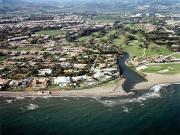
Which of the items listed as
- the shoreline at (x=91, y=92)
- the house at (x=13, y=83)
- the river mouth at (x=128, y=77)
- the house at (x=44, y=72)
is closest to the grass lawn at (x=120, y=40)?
the river mouth at (x=128, y=77)

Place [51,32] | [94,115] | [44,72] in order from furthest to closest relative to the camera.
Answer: [51,32]
[44,72]
[94,115]

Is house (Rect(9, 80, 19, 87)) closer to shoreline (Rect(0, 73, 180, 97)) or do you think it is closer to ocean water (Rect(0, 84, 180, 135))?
shoreline (Rect(0, 73, 180, 97))

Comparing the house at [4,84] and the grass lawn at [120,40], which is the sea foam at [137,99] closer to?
the house at [4,84]

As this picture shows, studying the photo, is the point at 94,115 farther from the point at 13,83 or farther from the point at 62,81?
the point at 13,83

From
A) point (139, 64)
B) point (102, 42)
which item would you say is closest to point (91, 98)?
point (139, 64)

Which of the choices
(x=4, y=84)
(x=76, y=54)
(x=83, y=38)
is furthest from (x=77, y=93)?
(x=83, y=38)

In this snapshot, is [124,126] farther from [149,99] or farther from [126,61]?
[126,61]
